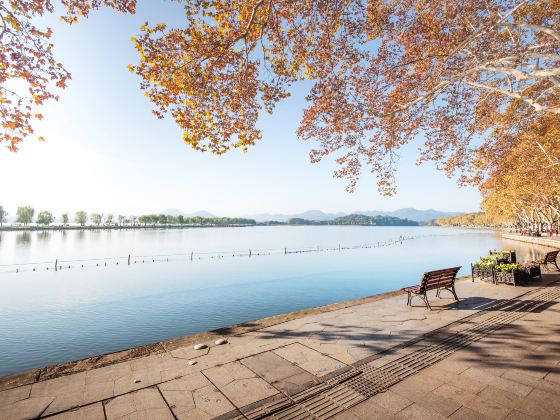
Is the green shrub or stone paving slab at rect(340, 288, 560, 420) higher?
the green shrub

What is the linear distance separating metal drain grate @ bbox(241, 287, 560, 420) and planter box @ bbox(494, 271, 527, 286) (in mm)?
6536

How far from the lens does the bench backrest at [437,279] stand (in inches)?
383

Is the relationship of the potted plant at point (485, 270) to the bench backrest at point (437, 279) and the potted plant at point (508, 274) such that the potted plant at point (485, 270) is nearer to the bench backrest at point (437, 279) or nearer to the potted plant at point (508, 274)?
the potted plant at point (508, 274)

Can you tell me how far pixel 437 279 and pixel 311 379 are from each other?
7000 millimetres

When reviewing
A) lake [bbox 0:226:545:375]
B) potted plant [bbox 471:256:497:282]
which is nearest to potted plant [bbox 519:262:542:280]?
potted plant [bbox 471:256:497:282]

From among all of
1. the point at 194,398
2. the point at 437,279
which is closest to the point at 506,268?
the point at 437,279

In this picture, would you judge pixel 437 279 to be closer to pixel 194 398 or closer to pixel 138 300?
pixel 194 398

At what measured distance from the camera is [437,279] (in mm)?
10133

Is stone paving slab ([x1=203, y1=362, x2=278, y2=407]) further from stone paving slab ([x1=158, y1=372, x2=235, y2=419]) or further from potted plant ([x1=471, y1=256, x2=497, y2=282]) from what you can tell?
potted plant ([x1=471, y1=256, x2=497, y2=282])

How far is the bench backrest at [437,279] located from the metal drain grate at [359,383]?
6.89ft

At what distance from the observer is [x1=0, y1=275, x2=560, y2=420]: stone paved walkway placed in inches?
168

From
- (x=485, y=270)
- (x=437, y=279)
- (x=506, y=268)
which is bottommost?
(x=485, y=270)

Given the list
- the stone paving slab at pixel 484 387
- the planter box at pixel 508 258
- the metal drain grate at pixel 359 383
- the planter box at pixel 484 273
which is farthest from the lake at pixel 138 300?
the stone paving slab at pixel 484 387

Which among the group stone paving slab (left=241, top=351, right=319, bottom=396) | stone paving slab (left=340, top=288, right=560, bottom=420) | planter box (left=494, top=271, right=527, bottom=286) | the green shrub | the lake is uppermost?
the green shrub
